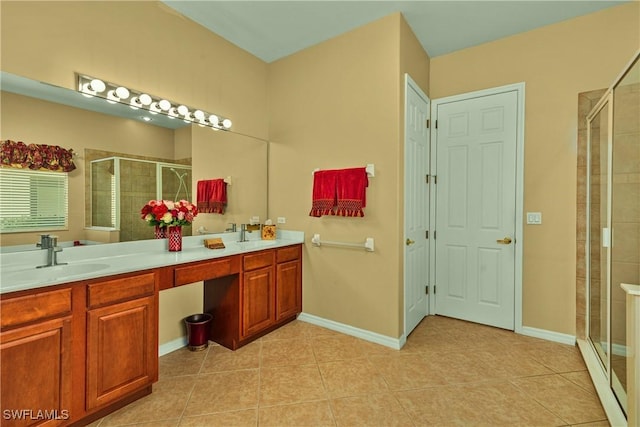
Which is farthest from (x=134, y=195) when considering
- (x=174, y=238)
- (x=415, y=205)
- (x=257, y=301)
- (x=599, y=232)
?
(x=599, y=232)

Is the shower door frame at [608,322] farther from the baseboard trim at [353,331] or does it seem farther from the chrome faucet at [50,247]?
the chrome faucet at [50,247]

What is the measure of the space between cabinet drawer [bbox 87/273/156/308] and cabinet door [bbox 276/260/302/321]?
1248mm

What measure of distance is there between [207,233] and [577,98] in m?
3.61

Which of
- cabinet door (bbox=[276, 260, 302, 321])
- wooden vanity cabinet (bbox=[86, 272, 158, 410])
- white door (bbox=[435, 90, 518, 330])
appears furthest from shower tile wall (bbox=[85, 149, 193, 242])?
white door (bbox=[435, 90, 518, 330])

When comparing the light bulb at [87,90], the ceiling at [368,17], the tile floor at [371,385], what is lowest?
the tile floor at [371,385]

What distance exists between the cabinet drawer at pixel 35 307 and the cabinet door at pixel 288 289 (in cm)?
167

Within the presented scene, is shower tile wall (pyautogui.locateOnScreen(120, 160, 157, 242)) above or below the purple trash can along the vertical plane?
above

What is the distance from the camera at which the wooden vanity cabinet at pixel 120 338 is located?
1.64m

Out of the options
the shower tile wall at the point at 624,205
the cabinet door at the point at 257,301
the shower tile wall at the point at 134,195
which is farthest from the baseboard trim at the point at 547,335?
the shower tile wall at the point at 134,195

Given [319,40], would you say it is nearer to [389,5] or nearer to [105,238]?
[389,5]

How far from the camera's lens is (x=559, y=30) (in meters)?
2.69

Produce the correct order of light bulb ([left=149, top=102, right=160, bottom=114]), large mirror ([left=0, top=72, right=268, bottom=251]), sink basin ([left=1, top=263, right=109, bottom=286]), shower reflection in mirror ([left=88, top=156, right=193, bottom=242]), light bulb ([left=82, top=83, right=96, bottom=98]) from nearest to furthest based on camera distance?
sink basin ([left=1, top=263, right=109, bottom=286]) < large mirror ([left=0, top=72, right=268, bottom=251]) < light bulb ([left=82, top=83, right=96, bottom=98]) < shower reflection in mirror ([left=88, top=156, right=193, bottom=242]) < light bulb ([left=149, top=102, right=160, bottom=114])

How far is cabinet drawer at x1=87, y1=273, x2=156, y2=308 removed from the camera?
1.64 metres

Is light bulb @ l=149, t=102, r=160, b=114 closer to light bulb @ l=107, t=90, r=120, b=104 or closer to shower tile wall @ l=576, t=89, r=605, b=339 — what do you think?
light bulb @ l=107, t=90, r=120, b=104
